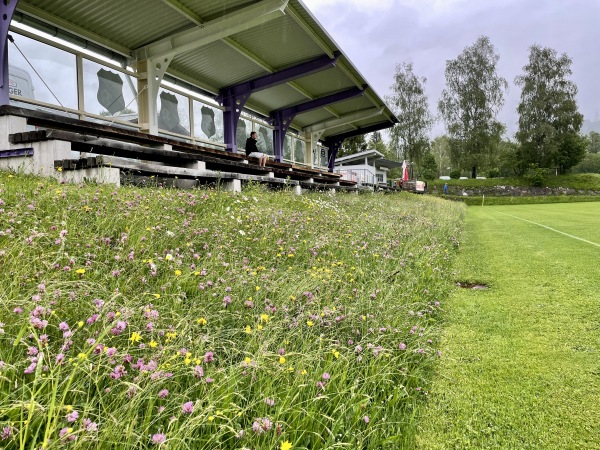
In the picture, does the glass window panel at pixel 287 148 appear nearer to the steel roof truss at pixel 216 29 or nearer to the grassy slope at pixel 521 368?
the steel roof truss at pixel 216 29

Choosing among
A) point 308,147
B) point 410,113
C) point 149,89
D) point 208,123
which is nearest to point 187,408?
point 149,89

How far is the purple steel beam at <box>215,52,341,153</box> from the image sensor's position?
1283cm

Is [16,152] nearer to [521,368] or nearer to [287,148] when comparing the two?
[521,368]

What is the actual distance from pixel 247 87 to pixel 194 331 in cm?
1341

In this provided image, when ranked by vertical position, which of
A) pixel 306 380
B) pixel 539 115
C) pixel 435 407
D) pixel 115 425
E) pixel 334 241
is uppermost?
pixel 539 115

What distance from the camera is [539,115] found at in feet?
143

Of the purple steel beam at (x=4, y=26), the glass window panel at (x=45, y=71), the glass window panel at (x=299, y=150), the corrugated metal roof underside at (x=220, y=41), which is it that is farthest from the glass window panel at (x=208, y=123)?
the glass window panel at (x=299, y=150)

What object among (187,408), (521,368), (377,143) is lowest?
(521,368)

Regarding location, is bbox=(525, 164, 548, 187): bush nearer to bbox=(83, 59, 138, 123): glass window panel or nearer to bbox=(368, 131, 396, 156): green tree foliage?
bbox=(368, 131, 396, 156): green tree foliage

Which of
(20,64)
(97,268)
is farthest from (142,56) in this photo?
(97,268)

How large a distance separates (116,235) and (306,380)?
2265mm

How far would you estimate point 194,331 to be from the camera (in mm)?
2092

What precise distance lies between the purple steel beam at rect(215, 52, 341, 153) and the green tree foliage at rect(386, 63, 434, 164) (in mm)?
31289

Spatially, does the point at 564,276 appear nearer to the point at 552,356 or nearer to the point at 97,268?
the point at 552,356
